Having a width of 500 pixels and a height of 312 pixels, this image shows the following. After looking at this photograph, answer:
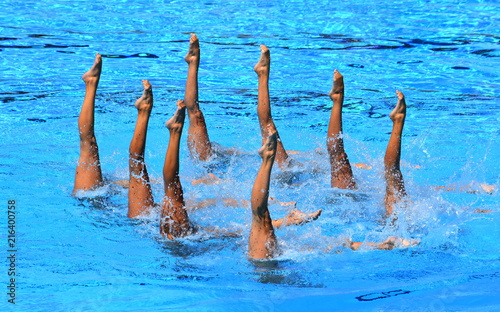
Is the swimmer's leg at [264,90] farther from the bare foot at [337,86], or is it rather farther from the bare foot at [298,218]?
the bare foot at [298,218]

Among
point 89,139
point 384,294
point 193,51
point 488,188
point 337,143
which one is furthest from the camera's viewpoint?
point 193,51

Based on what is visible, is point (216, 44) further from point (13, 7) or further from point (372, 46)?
point (13, 7)

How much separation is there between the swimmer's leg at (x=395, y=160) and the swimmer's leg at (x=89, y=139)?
6.90ft

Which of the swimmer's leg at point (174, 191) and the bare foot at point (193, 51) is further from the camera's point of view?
the bare foot at point (193, 51)

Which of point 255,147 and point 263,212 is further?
point 255,147

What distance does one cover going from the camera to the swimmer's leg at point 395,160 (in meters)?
4.01

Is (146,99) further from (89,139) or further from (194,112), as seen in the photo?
(194,112)

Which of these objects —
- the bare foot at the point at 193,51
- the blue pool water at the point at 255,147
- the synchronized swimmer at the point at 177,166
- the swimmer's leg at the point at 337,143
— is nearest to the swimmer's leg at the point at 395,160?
the synchronized swimmer at the point at 177,166

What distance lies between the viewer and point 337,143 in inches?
184

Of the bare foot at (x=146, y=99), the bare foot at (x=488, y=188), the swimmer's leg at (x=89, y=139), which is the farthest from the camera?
the bare foot at (x=488, y=188)

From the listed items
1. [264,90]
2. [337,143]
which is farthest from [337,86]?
[264,90]

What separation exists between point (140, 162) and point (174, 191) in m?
0.42

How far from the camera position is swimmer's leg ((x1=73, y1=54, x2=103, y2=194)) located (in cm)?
447

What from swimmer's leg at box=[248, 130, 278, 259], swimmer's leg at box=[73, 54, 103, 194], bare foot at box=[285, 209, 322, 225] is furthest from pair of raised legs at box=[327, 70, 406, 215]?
swimmer's leg at box=[73, 54, 103, 194]
